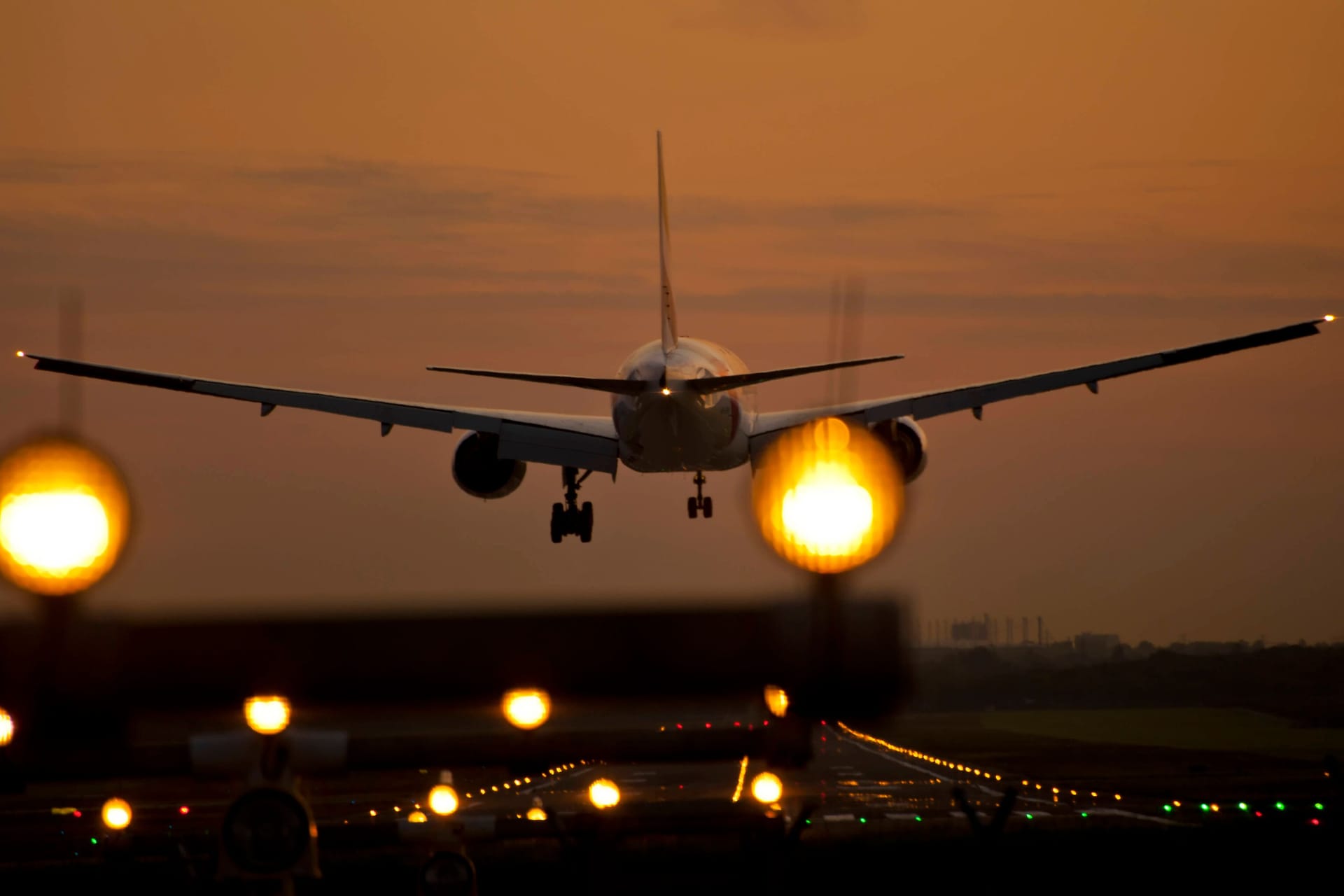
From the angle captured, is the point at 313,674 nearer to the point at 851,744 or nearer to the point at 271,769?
the point at 271,769

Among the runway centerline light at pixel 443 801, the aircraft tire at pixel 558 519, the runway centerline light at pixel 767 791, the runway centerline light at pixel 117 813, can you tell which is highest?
the aircraft tire at pixel 558 519

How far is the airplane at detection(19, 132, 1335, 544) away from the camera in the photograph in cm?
5416

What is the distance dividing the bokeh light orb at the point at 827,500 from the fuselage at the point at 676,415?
41050 mm

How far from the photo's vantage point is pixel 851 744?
262 ft

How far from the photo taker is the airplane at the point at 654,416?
178 feet

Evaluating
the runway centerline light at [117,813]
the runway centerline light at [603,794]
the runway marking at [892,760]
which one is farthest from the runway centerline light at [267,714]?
the runway marking at [892,760]

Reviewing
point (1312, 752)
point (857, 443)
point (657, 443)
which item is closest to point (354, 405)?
point (657, 443)

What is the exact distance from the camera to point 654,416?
179 feet

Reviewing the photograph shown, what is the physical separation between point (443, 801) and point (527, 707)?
39.1ft

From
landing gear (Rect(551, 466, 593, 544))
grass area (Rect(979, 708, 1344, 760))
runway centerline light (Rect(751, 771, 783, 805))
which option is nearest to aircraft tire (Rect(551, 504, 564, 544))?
landing gear (Rect(551, 466, 593, 544))

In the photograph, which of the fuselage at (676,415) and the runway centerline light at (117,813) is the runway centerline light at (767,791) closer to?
the runway centerline light at (117,813)

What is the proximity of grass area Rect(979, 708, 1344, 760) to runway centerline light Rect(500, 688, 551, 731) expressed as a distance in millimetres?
46275

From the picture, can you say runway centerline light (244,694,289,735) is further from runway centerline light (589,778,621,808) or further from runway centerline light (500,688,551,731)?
runway centerline light (589,778,621,808)

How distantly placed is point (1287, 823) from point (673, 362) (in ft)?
92.9
